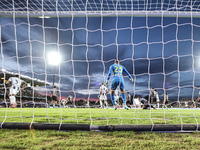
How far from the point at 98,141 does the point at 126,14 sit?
399 cm

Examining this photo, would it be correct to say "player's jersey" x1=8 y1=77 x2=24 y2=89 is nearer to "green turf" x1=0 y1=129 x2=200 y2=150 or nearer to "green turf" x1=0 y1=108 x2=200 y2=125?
"green turf" x1=0 y1=108 x2=200 y2=125

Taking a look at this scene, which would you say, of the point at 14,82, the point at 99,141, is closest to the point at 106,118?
the point at 99,141

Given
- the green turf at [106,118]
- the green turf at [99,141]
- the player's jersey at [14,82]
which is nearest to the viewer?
the green turf at [99,141]

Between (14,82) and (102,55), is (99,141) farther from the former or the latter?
(14,82)

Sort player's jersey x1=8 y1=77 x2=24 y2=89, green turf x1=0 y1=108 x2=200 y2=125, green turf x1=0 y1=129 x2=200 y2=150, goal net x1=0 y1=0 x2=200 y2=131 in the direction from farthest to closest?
player's jersey x1=8 y1=77 x2=24 y2=89 → goal net x1=0 y1=0 x2=200 y2=131 → green turf x1=0 y1=108 x2=200 y2=125 → green turf x1=0 y1=129 x2=200 y2=150

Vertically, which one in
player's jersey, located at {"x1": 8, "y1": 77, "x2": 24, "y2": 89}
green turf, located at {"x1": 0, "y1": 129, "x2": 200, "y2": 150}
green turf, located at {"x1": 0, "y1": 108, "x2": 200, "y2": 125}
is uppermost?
player's jersey, located at {"x1": 8, "y1": 77, "x2": 24, "y2": 89}

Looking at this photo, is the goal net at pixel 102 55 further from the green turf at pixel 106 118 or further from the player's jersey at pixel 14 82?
the player's jersey at pixel 14 82

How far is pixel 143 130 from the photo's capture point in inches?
76.3

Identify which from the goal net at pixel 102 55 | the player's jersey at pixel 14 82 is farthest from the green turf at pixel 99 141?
the player's jersey at pixel 14 82

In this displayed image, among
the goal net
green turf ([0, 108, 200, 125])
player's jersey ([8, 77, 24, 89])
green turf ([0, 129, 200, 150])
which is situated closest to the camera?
green turf ([0, 129, 200, 150])

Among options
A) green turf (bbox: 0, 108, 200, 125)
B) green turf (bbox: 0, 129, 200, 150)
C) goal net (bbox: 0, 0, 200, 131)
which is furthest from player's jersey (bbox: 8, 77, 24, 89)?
green turf (bbox: 0, 129, 200, 150)

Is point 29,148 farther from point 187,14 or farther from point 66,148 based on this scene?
point 187,14

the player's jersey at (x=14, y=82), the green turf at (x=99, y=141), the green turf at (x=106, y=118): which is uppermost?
the player's jersey at (x=14, y=82)

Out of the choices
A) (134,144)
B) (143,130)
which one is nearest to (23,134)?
(134,144)
